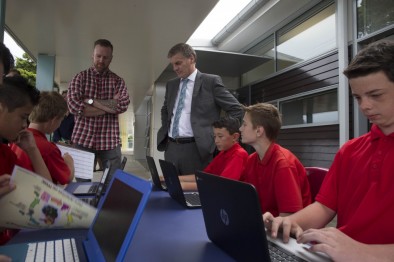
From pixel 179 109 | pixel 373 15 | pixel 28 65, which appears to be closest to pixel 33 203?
pixel 179 109

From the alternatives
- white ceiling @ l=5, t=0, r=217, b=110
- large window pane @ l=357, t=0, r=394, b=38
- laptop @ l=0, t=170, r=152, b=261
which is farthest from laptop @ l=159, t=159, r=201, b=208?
large window pane @ l=357, t=0, r=394, b=38

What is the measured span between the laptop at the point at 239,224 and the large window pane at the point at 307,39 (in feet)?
13.3

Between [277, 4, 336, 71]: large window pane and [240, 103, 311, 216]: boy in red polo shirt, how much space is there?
3025mm

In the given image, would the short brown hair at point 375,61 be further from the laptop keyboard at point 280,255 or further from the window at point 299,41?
the window at point 299,41

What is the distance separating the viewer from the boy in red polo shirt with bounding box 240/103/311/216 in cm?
137

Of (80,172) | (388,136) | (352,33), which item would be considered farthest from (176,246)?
(352,33)

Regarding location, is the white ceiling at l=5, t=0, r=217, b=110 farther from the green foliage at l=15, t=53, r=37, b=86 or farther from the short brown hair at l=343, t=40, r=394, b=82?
the short brown hair at l=343, t=40, r=394, b=82

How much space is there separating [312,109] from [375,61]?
12.9 ft

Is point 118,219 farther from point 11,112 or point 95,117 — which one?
point 95,117

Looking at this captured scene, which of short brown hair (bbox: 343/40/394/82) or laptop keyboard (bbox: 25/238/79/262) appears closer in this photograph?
laptop keyboard (bbox: 25/238/79/262)

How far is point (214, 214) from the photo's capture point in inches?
33.4

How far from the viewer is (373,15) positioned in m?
3.66

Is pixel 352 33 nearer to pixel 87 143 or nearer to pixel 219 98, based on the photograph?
pixel 219 98

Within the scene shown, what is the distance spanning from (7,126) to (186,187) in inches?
37.4
